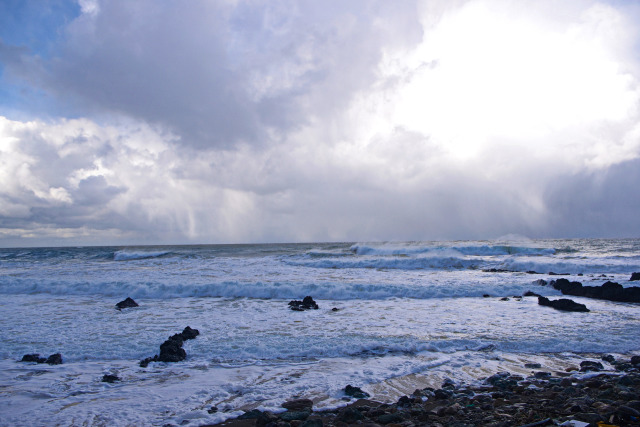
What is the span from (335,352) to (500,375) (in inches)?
131

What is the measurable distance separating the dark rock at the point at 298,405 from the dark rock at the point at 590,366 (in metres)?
5.48

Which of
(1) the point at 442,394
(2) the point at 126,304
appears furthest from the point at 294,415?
(2) the point at 126,304

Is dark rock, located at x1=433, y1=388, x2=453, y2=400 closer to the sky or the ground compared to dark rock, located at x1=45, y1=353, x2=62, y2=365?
closer to the sky

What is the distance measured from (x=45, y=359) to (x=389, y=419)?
24.1 feet

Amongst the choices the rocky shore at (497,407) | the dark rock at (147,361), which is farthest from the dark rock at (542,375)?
the dark rock at (147,361)

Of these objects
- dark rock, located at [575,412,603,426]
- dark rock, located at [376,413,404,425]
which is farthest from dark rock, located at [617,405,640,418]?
dark rock, located at [376,413,404,425]

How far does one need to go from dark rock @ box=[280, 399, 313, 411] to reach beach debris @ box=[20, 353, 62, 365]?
17.7 feet

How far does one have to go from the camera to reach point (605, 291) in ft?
50.3

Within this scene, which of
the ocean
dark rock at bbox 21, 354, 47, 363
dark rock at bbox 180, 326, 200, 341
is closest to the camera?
the ocean

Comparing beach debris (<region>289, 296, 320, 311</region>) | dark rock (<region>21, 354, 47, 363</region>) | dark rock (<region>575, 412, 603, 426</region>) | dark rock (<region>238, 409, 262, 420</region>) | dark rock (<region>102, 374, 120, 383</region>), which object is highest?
dark rock (<region>575, 412, 603, 426</region>)

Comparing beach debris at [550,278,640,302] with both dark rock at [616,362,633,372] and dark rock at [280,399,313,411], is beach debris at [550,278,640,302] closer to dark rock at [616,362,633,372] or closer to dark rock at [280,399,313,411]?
dark rock at [616,362,633,372]

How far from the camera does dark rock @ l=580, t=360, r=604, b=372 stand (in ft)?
21.9

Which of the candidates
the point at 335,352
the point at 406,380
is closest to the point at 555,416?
the point at 406,380

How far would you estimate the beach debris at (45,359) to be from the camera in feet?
23.6
